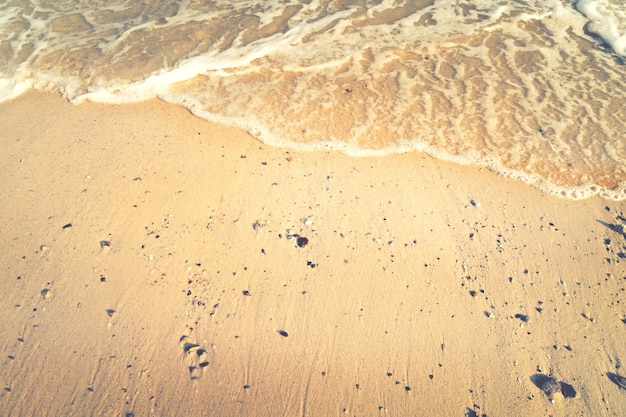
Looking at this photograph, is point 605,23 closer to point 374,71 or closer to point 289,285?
point 374,71

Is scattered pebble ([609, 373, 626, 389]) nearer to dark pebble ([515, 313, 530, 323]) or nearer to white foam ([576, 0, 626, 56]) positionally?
dark pebble ([515, 313, 530, 323])

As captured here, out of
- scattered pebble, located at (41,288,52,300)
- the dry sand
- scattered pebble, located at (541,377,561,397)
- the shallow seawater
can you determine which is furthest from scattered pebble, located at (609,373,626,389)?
scattered pebble, located at (41,288,52,300)

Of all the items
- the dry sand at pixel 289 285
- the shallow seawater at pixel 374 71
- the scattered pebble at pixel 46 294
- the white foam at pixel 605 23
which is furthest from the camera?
the white foam at pixel 605 23

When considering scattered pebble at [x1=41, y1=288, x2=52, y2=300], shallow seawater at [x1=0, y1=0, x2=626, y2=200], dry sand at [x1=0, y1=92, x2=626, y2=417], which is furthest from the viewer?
shallow seawater at [x1=0, y1=0, x2=626, y2=200]

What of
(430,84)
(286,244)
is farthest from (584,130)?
(286,244)

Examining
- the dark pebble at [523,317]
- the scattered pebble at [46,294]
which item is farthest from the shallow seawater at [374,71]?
the scattered pebble at [46,294]

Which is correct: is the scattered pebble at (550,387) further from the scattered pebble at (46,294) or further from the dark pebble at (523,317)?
the scattered pebble at (46,294)
